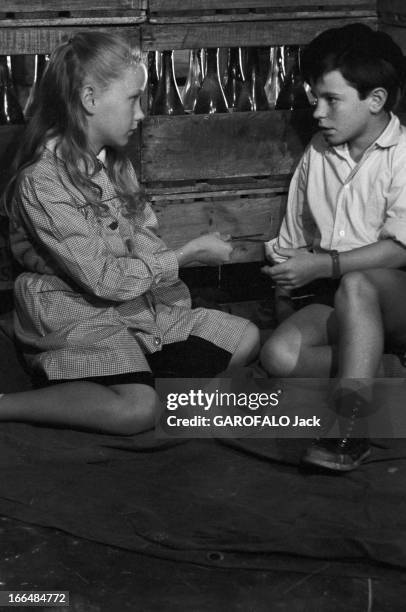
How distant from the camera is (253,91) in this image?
354cm

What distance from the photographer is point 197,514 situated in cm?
251

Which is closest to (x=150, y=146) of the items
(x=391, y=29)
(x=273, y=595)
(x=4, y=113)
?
(x=4, y=113)

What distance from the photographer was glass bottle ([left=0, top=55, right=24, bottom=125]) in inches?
131

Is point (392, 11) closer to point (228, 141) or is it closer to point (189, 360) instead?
point (228, 141)

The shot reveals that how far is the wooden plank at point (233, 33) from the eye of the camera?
10.6 feet

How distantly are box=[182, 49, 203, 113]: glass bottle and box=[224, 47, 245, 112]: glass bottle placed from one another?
0.34 ft

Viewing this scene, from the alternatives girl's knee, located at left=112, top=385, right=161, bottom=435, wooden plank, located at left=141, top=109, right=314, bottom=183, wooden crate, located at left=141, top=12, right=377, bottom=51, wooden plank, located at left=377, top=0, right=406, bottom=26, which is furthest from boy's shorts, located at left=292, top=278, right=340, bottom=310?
wooden plank, located at left=377, top=0, right=406, bottom=26

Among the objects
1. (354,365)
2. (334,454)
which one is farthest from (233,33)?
(334,454)

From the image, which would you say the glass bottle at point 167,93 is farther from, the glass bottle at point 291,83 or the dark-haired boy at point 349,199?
the dark-haired boy at point 349,199

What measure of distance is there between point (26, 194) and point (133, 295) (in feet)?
1.36

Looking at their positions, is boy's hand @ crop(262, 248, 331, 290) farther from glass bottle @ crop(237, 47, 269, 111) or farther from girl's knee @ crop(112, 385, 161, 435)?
glass bottle @ crop(237, 47, 269, 111)

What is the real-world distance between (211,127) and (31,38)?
26.0 inches

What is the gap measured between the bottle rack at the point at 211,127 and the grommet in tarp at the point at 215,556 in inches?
52.5

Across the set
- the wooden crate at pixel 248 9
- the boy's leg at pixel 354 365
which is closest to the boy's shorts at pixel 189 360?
the boy's leg at pixel 354 365
